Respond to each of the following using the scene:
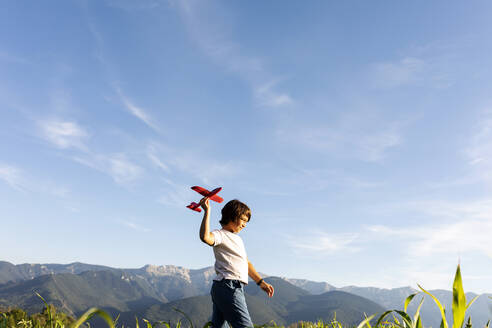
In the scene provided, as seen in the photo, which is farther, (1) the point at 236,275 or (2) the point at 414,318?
(1) the point at 236,275

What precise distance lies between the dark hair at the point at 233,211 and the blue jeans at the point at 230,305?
0.98 metres

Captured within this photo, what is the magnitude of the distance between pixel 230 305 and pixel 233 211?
1.42 meters

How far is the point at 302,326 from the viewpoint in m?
6.16

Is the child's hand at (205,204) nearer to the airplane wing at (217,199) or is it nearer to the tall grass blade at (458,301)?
the airplane wing at (217,199)

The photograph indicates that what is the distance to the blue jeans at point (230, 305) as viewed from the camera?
4.83m

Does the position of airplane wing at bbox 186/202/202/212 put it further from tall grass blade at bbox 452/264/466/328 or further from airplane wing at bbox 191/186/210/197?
tall grass blade at bbox 452/264/466/328

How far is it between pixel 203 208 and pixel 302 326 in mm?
2988

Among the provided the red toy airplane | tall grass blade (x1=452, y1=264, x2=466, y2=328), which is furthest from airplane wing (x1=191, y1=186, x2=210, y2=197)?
tall grass blade (x1=452, y1=264, x2=466, y2=328)

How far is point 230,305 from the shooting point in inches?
193

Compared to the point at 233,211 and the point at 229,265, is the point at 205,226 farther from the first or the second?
the point at 233,211

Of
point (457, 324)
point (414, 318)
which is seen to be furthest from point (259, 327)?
point (457, 324)

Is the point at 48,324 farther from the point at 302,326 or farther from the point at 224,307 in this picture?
the point at 302,326

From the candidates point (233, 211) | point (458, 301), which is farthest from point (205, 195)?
point (458, 301)

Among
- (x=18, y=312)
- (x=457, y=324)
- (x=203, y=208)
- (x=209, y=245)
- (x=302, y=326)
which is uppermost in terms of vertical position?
(x=203, y=208)
